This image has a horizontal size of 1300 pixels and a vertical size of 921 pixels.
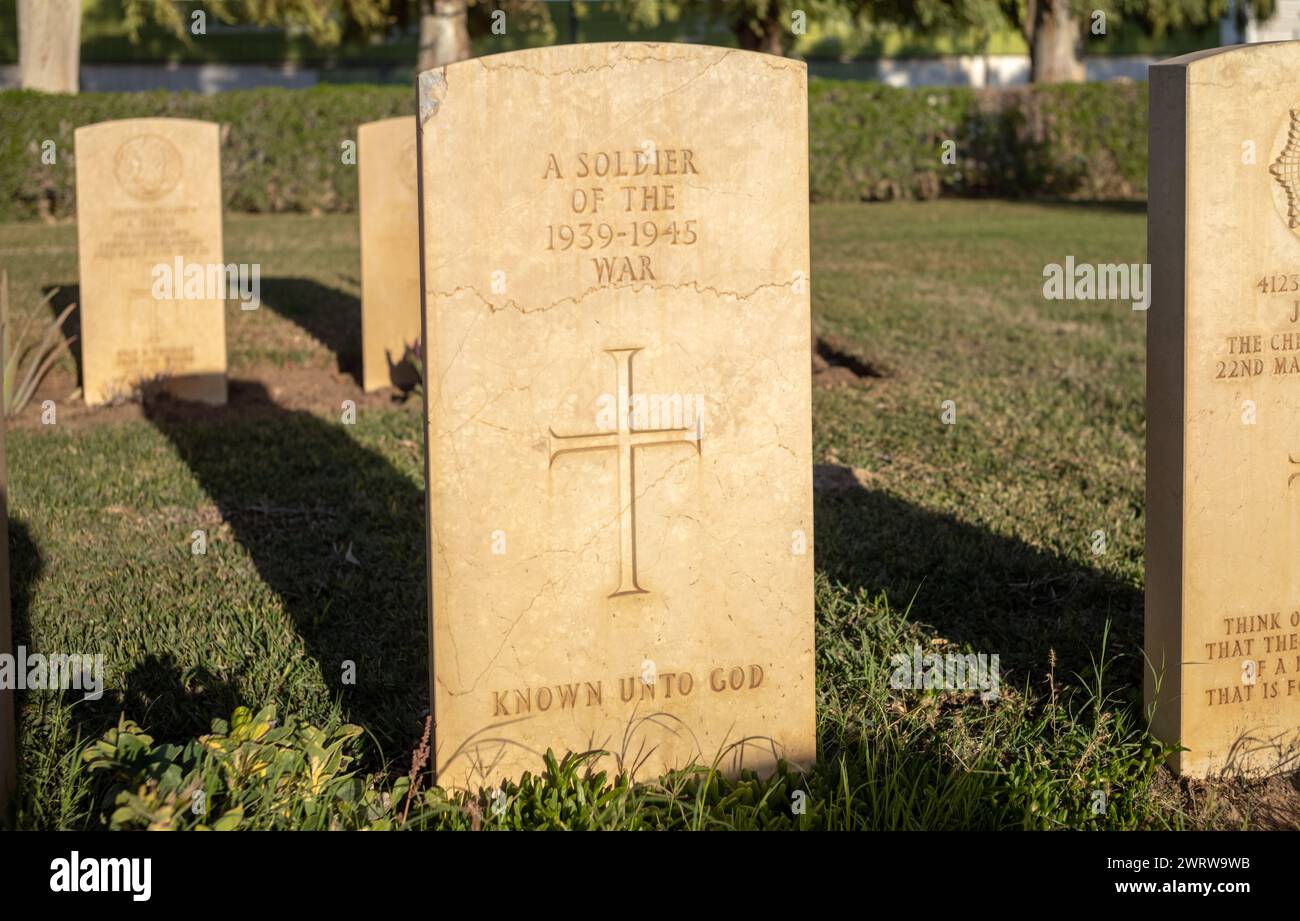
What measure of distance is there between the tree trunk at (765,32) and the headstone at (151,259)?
685 inches

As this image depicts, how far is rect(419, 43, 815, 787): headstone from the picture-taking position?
310 centimetres

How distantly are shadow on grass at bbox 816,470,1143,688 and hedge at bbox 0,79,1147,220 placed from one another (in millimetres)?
14351

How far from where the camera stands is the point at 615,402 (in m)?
3.25

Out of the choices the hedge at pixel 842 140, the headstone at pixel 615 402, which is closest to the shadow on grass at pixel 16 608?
the headstone at pixel 615 402

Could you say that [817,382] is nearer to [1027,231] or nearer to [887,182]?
[1027,231]

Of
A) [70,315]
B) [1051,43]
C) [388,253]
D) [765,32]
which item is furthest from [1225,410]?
[1051,43]

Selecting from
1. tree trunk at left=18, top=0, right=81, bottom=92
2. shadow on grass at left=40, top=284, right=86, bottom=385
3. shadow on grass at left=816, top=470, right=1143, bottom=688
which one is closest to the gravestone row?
shadow on grass at left=816, top=470, right=1143, bottom=688

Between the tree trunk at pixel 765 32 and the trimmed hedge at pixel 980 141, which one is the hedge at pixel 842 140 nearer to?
the trimmed hedge at pixel 980 141

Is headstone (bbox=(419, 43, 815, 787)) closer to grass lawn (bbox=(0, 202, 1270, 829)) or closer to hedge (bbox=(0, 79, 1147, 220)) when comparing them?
grass lawn (bbox=(0, 202, 1270, 829))

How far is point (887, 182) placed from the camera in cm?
2123

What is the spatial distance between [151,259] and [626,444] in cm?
562

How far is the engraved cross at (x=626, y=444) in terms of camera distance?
3240 mm
